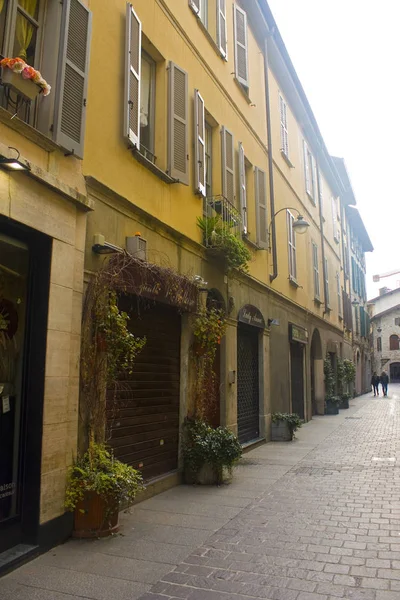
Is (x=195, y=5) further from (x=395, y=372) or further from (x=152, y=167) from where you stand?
(x=395, y=372)

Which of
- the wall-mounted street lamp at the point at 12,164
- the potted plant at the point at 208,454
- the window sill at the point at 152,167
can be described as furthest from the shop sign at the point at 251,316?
the wall-mounted street lamp at the point at 12,164

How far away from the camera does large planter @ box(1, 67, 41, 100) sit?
14.6ft

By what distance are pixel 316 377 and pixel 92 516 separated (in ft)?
49.7

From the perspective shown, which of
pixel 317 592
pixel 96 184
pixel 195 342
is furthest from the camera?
pixel 195 342

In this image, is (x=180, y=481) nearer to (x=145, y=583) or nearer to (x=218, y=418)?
(x=218, y=418)

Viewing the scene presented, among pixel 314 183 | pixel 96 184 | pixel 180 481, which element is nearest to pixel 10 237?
pixel 96 184

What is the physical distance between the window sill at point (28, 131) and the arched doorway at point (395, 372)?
59.3 m

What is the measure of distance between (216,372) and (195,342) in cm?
147

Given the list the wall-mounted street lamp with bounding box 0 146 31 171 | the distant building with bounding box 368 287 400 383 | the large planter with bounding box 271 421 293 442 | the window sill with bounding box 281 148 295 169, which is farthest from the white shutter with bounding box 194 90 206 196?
the distant building with bounding box 368 287 400 383

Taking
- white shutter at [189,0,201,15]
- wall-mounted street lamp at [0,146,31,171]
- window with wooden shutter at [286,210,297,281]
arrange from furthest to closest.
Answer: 1. window with wooden shutter at [286,210,297,281]
2. white shutter at [189,0,201,15]
3. wall-mounted street lamp at [0,146,31,171]

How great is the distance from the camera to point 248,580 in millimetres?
3994

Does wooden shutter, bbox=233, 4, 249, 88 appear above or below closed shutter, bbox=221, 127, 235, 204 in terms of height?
above

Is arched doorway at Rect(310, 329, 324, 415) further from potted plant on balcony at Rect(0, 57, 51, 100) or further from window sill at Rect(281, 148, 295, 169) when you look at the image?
potted plant on balcony at Rect(0, 57, 51, 100)

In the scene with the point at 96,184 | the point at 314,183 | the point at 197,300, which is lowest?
the point at 197,300
